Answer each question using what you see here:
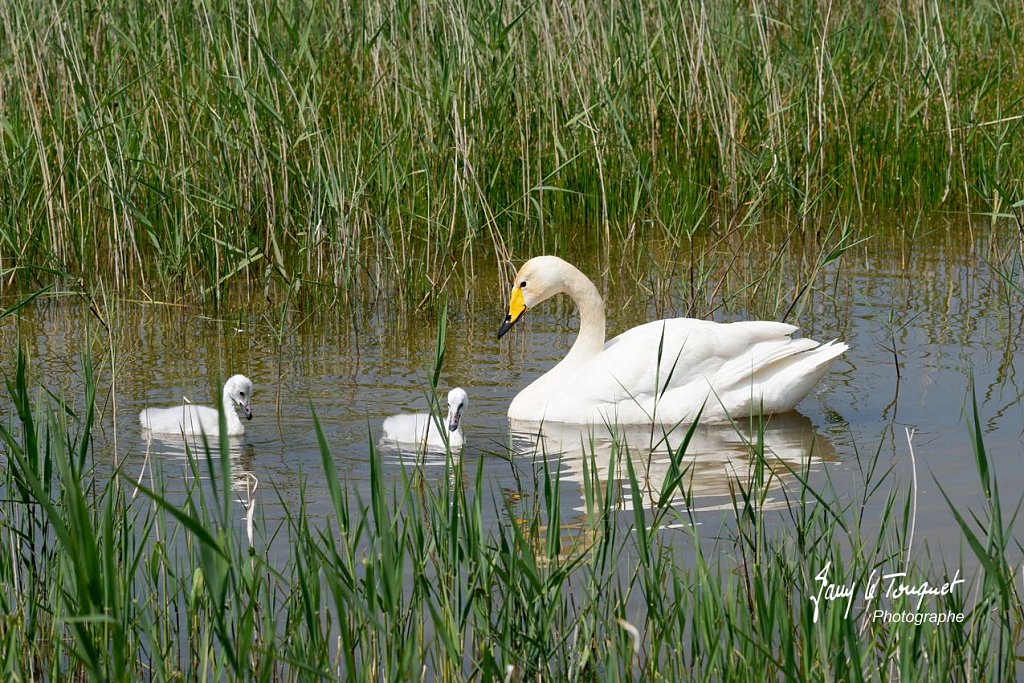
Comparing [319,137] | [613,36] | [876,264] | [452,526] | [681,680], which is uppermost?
[613,36]

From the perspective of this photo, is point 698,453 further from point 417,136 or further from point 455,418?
point 417,136

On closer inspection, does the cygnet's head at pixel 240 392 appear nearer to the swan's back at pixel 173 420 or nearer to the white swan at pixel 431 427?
the swan's back at pixel 173 420

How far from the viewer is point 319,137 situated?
286 inches

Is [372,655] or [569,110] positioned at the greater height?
[569,110]

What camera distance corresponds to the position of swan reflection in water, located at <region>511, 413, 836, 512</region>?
5.08 metres

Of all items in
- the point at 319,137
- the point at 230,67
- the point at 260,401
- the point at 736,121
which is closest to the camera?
the point at 260,401

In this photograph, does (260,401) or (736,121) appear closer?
(260,401)

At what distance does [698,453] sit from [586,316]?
1263 mm

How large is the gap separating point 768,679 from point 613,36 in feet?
18.7

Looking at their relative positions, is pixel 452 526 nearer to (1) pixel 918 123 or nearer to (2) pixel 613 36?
(2) pixel 613 36

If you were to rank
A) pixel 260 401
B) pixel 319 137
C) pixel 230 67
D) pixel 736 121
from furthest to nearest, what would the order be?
pixel 736 121 < pixel 230 67 < pixel 319 137 < pixel 260 401

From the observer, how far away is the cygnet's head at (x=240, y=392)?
5.93 meters

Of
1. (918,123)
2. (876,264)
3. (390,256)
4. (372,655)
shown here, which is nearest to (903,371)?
(876,264)

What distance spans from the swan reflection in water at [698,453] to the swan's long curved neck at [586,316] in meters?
0.49
